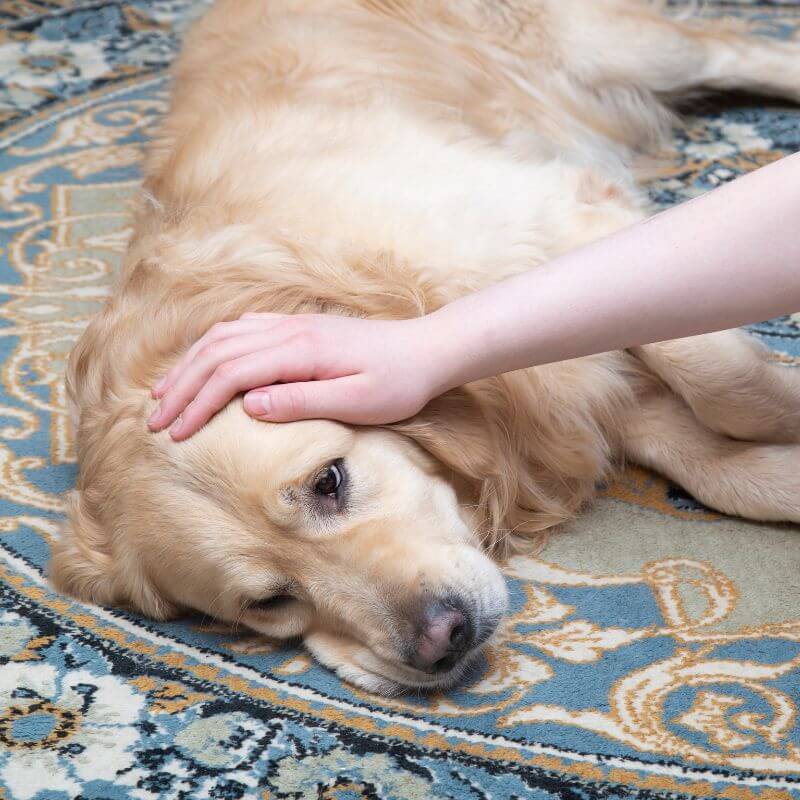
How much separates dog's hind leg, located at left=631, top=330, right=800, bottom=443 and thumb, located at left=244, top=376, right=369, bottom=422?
0.67m

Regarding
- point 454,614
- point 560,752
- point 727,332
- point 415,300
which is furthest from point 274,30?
point 560,752

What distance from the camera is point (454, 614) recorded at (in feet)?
5.04

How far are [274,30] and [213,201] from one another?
78 centimetres

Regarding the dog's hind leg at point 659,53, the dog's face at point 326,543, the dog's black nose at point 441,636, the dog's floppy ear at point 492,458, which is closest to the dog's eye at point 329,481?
the dog's face at point 326,543

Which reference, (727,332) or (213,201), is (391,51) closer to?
(213,201)

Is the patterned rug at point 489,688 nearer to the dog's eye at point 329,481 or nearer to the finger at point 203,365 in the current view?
the dog's eye at point 329,481

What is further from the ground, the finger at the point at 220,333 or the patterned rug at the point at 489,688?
the finger at the point at 220,333

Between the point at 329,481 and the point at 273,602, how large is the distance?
0.25 metres

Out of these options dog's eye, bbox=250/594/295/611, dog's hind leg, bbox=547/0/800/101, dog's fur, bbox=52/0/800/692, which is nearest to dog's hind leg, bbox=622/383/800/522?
dog's fur, bbox=52/0/800/692

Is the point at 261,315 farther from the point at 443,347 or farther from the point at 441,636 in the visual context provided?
the point at 441,636

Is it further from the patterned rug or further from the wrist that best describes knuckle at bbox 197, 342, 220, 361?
the patterned rug

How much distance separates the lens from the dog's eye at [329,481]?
63.2 inches

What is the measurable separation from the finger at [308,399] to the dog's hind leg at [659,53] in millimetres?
2050

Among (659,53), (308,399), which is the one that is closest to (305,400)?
(308,399)
